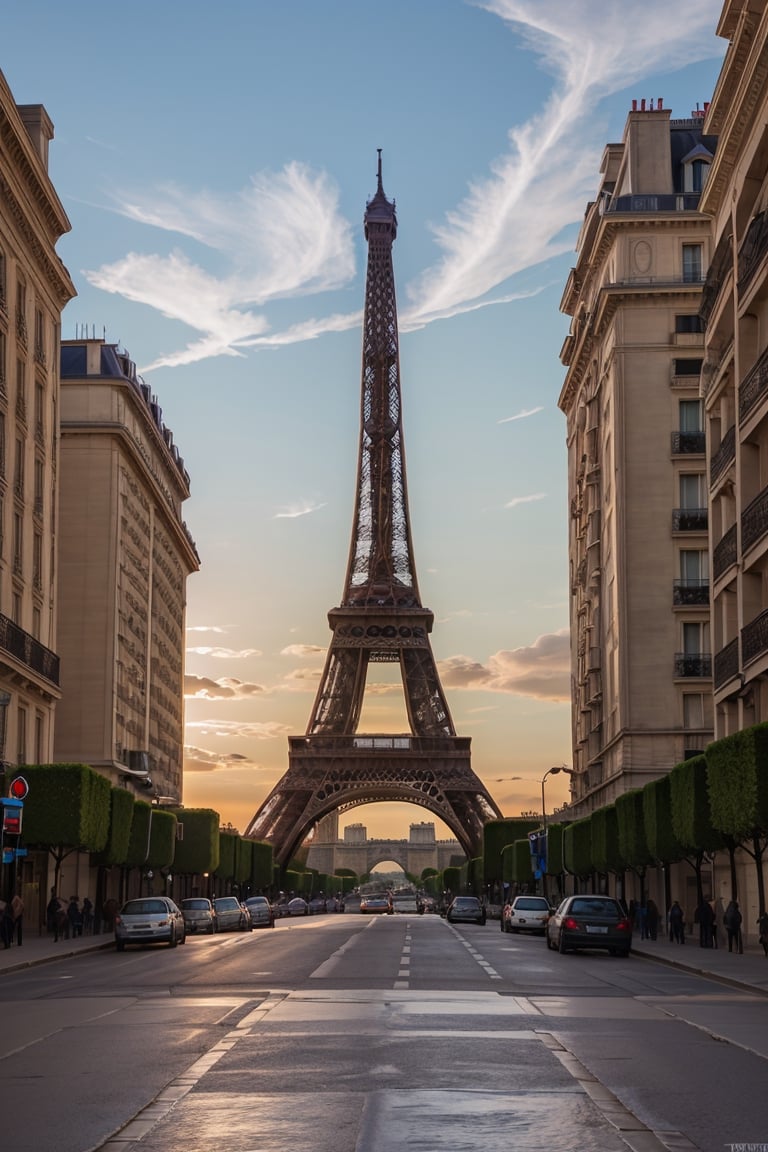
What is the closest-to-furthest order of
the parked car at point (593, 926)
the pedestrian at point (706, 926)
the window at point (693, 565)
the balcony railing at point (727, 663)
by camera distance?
the parked car at point (593, 926) < the balcony railing at point (727, 663) < the pedestrian at point (706, 926) < the window at point (693, 565)

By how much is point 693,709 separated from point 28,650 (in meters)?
28.4

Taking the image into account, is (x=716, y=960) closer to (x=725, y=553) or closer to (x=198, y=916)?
(x=725, y=553)

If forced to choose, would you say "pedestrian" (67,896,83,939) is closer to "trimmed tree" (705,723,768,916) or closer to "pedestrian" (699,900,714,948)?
"pedestrian" (699,900,714,948)

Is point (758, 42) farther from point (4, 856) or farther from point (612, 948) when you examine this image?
point (4, 856)

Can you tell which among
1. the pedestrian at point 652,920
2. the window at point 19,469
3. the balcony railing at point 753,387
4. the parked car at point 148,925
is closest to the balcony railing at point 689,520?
the pedestrian at point 652,920

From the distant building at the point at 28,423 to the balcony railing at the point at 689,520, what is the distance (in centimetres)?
2584

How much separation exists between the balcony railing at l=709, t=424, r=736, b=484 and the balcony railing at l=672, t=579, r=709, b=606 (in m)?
17.7

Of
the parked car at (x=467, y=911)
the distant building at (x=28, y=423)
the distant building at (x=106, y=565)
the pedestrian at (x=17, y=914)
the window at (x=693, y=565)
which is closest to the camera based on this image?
the pedestrian at (x=17, y=914)

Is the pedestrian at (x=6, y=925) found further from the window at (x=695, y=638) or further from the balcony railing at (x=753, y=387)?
the window at (x=695, y=638)

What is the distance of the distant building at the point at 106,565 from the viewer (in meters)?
85.7

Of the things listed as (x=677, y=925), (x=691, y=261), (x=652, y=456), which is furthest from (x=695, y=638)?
(x=677, y=925)

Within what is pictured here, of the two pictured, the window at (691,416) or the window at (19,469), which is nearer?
the window at (19,469)

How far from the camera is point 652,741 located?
71.6 meters

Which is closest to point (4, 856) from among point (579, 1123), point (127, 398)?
point (579, 1123)
